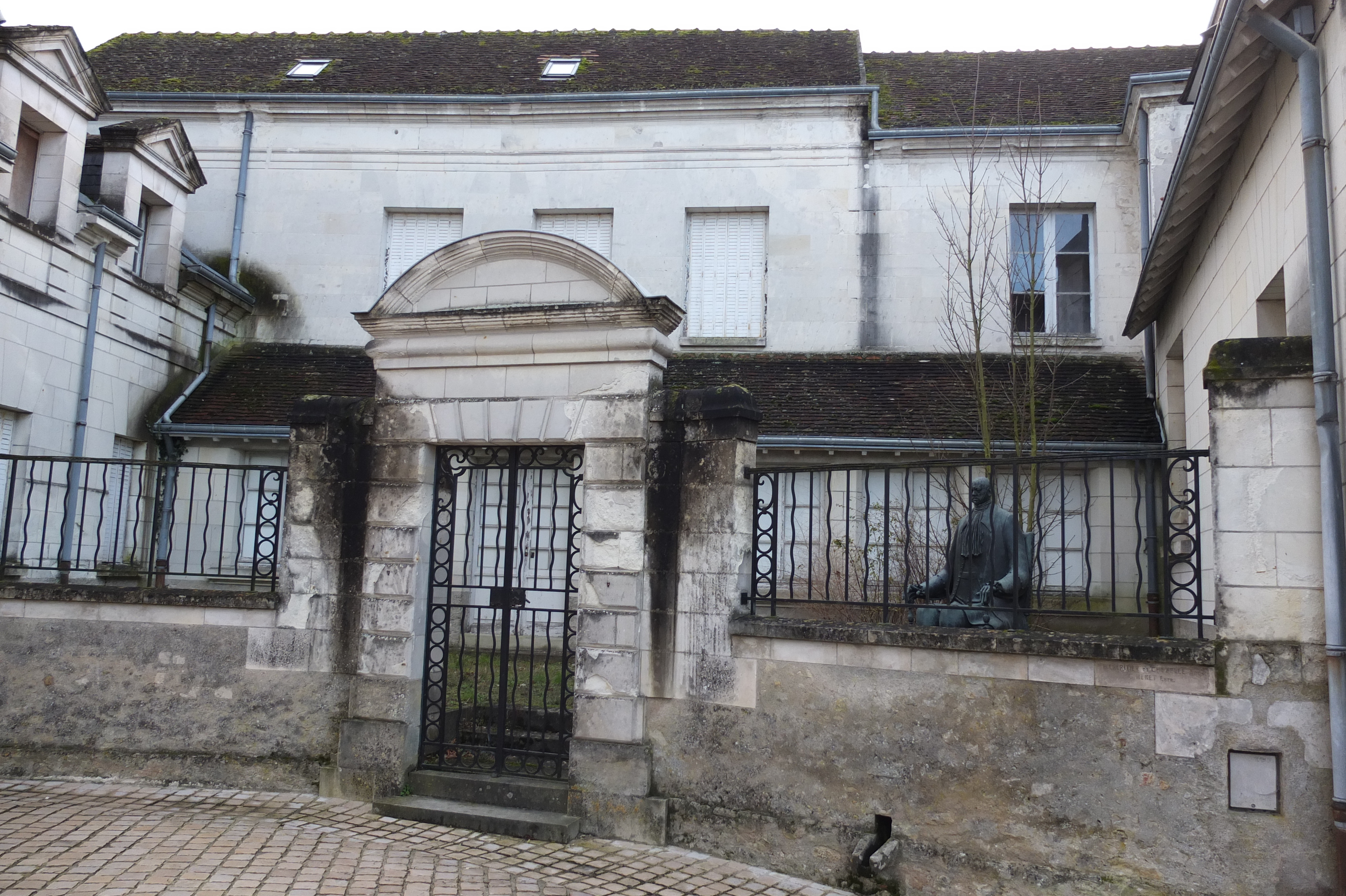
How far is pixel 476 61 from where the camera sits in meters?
15.1

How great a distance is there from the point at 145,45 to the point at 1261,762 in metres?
17.7

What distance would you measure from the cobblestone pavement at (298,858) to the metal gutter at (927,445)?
215 inches

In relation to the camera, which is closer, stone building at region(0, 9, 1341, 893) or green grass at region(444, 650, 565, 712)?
stone building at region(0, 9, 1341, 893)

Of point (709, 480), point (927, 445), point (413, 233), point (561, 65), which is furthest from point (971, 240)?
point (709, 480)

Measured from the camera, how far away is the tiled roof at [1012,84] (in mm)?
12812

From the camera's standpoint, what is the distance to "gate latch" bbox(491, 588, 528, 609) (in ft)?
21.1

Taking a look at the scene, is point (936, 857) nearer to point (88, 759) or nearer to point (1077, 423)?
point (88, 759)

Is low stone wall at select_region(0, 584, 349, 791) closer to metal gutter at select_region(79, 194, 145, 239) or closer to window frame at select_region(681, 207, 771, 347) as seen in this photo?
metal gutter at select_region(79, 194, 145, 239)

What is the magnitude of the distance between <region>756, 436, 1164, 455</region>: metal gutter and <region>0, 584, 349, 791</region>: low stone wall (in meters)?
5.20

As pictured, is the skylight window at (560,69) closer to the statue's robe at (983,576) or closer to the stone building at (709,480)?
the stone building at (709,480)

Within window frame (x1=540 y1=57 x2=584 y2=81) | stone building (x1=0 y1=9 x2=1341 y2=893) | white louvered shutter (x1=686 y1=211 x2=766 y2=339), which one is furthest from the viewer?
window frame (x1=540 y1=57 x2=584 y2=81)

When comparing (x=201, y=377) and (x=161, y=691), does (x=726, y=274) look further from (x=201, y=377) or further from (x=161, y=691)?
(x=161, y=691)

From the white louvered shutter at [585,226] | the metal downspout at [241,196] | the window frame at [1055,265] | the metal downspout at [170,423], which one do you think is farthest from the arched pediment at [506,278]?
the metal downspout at [241,196]

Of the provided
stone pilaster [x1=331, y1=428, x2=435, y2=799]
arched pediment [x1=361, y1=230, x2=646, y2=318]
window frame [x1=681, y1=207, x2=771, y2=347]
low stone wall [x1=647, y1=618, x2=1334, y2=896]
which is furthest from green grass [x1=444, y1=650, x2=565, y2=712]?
window frame [x1=681, y1=207, x2=771, y2=347]
